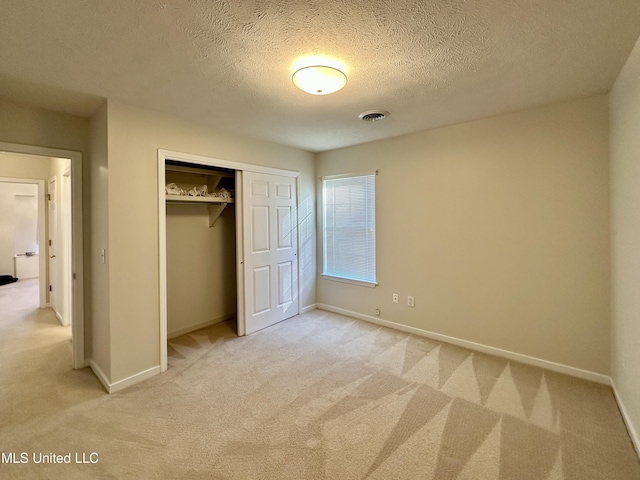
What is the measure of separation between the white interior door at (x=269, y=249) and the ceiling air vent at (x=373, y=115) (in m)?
1.47

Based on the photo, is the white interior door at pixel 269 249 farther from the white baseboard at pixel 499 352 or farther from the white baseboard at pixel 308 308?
the white baseboard at pixel 499 352

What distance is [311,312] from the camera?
4.46 meters

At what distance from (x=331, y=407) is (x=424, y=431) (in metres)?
0.66

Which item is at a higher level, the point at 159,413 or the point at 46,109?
the point at 46,109

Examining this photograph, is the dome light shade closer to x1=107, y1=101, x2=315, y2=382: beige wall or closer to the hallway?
x1=107, y1=101, x2=315, y2=382: beige wall

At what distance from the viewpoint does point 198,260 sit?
3912 mm

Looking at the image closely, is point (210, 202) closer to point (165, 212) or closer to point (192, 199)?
point (192, 199)

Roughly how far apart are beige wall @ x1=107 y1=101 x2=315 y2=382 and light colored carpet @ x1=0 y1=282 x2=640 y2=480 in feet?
1.23

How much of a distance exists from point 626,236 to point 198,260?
13.6 ft

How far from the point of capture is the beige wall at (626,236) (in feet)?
5.84

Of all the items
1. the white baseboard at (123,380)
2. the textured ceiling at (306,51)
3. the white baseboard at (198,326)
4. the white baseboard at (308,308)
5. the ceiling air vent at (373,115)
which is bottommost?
the white baseboard at (123,380)

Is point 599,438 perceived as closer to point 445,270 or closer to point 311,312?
point 445,270

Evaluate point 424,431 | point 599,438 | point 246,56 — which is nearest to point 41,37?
point 246,56

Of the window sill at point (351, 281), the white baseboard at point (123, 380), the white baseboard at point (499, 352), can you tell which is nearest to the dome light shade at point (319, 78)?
the window sill at point (351, 281)
